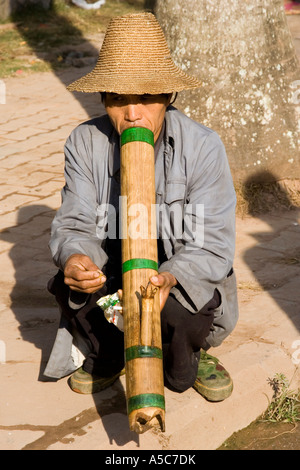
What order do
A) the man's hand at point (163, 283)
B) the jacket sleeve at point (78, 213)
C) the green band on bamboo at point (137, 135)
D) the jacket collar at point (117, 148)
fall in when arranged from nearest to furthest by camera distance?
1. the man's hand at point (163, 283)
2. the green band on bamboo at point (137, 135)
3. the jacket sleeve at point (78, 213)
4. the jacket collar at point (117, 148)

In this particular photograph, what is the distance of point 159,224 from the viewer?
3193mm

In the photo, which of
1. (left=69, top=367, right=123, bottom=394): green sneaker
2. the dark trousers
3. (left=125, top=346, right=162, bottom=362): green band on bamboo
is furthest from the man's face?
(left=69, top=367, right=123, bottom=394): green sneaker

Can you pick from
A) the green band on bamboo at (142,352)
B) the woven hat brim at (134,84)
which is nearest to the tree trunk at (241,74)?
the woven hat brim at (134,84)

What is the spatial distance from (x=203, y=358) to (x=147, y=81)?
48.5 inches

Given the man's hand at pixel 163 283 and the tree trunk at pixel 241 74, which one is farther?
the tree trunk at pixel 241 74

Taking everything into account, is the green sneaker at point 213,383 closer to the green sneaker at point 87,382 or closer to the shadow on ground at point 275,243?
the green sneaker at point 87,382

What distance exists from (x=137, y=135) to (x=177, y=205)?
36 centimetres

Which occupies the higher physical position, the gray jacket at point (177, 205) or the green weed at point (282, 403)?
the gray jacket at point (177, 205)

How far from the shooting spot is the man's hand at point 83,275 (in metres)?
2.85

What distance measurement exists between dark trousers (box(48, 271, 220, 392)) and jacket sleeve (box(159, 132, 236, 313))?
0.23 ft

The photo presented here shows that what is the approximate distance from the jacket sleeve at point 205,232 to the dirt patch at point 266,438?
2.03 ft

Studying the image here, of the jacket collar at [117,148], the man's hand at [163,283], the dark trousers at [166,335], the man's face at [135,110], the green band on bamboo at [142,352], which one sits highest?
the man's face at [135,110]
